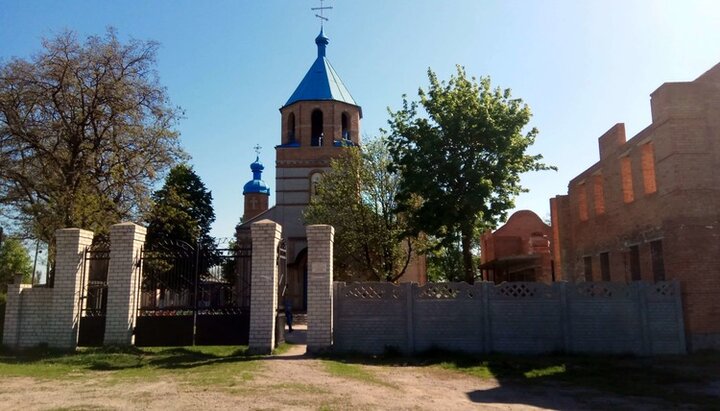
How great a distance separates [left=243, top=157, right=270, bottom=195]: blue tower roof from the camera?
51.3m

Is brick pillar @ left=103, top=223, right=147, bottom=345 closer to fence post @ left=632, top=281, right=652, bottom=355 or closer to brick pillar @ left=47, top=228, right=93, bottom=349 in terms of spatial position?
brick pillar @ left=47, top=228, right=93, bottom=349

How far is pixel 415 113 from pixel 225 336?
29.4ft

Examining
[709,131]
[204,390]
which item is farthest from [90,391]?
[709,131]

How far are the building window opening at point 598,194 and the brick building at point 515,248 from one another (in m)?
6.80

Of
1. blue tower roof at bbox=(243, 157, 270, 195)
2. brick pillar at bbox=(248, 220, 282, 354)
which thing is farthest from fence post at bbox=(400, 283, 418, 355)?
blue tower roof at bbox=(243, 157, 270, 195)

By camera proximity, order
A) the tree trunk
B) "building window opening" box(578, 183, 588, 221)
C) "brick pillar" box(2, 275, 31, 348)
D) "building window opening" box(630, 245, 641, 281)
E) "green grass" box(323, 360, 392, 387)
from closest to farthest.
Result: "green grass" box(323, 360, 392, 387)
"brick pillar" box(2, 275, 31, 348)
"building window opening" box(630, 245, 641, 281)
the tree trunk
"building window opening" box(578, 183, 588, 221)

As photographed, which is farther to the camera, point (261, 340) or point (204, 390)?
point (261, 340)

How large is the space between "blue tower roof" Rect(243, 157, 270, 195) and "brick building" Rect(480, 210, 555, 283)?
24674mm

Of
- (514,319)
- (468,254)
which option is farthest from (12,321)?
(468,254)

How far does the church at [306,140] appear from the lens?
108 ft

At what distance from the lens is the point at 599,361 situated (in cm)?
1106

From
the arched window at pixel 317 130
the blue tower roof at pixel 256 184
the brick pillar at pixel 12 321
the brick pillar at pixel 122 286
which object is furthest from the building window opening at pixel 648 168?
the blue tower roof at pixel 256 184

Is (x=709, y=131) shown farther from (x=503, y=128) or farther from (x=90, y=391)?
(x=90, y=391)

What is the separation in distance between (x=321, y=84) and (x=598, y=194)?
19367 millimetres
